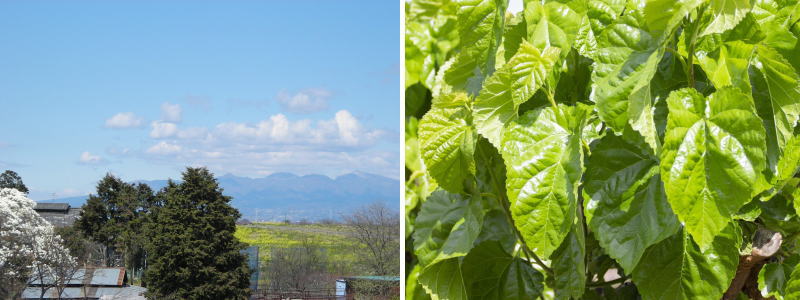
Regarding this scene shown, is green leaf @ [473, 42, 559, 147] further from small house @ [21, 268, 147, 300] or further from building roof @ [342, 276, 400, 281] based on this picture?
building roof @ [342, 276, 400, 281]

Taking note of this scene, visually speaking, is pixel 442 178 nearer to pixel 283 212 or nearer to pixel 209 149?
pixel 283 212

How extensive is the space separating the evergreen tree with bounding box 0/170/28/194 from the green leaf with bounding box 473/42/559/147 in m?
7.72

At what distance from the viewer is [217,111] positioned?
10.4 meters

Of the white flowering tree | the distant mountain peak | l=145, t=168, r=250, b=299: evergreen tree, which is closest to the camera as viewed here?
the white flowering tree

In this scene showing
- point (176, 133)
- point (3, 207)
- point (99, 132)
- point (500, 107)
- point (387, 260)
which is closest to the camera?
point (500, 107)

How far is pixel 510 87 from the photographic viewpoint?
0.58 m

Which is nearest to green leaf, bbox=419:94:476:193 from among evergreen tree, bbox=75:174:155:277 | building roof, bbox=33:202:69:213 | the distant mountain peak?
evergreen tree, bbox=75:174:155:277

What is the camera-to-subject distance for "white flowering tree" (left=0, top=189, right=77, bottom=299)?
6938 millimetres

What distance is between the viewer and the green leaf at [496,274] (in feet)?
2.35

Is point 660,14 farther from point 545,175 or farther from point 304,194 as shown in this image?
point 304,194

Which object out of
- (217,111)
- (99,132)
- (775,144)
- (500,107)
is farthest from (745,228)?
(217,111)

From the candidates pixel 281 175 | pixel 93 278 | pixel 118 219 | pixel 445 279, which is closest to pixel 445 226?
pixel 445 279

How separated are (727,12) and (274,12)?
37.2 ft

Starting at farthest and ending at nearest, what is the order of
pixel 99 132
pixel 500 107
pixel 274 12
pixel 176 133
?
pixel 274 12
pixel 176 133
pixel 99 132
pixel 500 107
